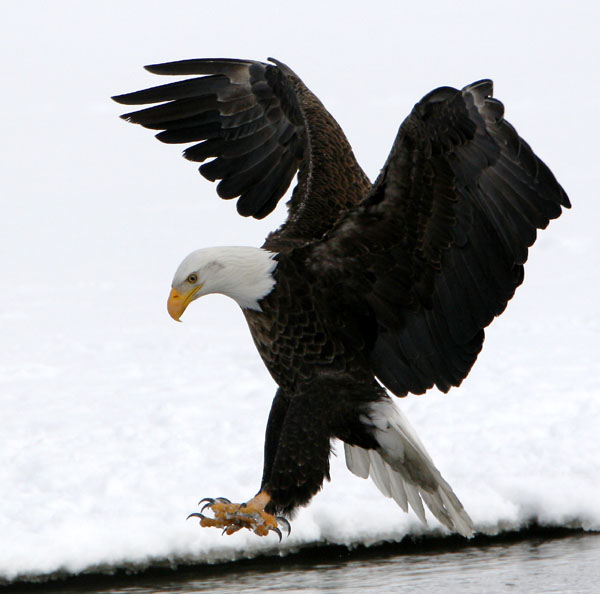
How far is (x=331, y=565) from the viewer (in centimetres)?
541

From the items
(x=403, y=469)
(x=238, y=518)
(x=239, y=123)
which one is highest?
(x=239, y=123)

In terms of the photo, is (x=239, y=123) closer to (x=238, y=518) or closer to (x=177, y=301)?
(x=177, y=301)

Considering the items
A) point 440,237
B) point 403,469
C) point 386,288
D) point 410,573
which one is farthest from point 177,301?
point 410,573

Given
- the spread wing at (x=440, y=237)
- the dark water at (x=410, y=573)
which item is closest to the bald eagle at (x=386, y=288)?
the spread wing at (x=440, y=237)

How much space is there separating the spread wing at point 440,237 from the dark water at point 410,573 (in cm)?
75

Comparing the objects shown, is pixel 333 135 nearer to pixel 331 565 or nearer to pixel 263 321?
pixel 263 321

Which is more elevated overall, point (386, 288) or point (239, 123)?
point (239, 123)

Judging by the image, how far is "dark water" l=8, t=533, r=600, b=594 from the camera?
5.03 metres

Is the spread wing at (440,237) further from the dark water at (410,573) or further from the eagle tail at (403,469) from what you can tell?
the dark water at (410,573)

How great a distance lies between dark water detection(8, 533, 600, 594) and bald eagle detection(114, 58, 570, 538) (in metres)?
0.24

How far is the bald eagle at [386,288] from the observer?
15.0ft

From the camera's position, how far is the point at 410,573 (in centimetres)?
524

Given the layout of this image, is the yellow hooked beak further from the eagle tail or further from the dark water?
the dark water

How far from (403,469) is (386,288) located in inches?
30.6
